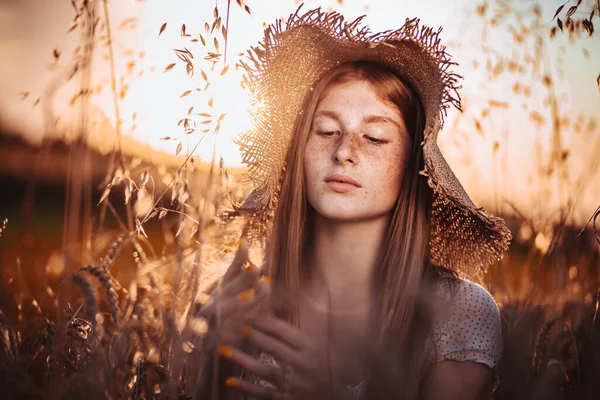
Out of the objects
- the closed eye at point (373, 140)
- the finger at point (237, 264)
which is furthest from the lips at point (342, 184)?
the finger at point (237, 264)

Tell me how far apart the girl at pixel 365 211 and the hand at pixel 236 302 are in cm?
2

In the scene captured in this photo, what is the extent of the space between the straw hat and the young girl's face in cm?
14

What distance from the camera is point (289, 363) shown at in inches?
59.4

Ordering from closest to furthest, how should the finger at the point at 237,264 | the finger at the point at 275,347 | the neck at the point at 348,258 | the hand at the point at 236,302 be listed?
the hand at the point at 236,302 < the finger at the point at 275,347 < the finger at the point at 237,264 < the neck at the point at 348,258

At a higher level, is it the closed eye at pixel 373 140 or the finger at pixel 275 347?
the closed eye at pixel 373 140

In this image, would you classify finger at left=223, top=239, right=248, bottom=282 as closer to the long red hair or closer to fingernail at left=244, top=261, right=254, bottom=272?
fingernail at left=244, top=261, right=254, bottom=272

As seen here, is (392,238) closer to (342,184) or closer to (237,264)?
(342,184)

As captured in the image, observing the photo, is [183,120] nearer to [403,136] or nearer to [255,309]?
[255,309]

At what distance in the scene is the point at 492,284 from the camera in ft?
9.80

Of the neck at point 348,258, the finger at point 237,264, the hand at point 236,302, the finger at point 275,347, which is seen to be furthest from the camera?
the neck at point 348,258

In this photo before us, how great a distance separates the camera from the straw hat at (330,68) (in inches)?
86.4

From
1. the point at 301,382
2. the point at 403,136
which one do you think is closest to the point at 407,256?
the point at 403,136

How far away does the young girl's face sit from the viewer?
211 centimetres

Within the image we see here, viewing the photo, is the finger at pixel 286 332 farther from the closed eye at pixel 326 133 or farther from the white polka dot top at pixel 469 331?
the closed eye at pixel 326 133
